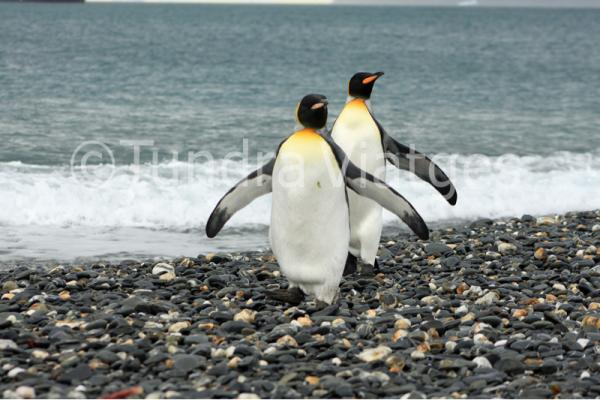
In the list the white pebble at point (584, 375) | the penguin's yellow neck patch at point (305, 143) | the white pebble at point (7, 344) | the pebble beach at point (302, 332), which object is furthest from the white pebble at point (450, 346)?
the white pebble at point (7, 344)

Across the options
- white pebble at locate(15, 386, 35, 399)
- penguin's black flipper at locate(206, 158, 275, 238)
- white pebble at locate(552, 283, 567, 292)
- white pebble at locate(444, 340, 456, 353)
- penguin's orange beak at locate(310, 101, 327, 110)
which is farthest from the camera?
white pebble at locate(552, 283, 567, 292)

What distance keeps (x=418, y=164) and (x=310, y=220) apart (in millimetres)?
1269

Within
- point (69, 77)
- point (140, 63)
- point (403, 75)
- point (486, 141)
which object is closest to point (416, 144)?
→ point (486, 141)

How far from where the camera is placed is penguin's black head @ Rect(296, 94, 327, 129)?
4.76 meters

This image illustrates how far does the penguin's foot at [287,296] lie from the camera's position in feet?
16.1

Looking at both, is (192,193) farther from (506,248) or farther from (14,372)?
(14,372)

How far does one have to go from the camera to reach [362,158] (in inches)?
225

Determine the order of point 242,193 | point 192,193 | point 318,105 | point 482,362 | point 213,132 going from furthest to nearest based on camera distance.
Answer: point 213,132, point 192,193, point 242,193, point 318,105, point 482,362

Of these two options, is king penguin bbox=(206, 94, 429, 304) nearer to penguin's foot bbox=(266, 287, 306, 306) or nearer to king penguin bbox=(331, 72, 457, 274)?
penguin's foot bbox=(266, 287, 306, 306)

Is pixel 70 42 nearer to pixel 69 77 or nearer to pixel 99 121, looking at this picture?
pixel 69 77

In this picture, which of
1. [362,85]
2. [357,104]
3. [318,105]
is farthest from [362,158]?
[318,105]

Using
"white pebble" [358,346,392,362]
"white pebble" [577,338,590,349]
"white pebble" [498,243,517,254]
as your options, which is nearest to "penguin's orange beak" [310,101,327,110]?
"white pebble" [358,346,392,362]

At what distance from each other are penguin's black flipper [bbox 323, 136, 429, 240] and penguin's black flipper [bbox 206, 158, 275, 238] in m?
0.42

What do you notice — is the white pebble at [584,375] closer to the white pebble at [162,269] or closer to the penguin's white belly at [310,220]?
the penguin's white belly at [310,220]
